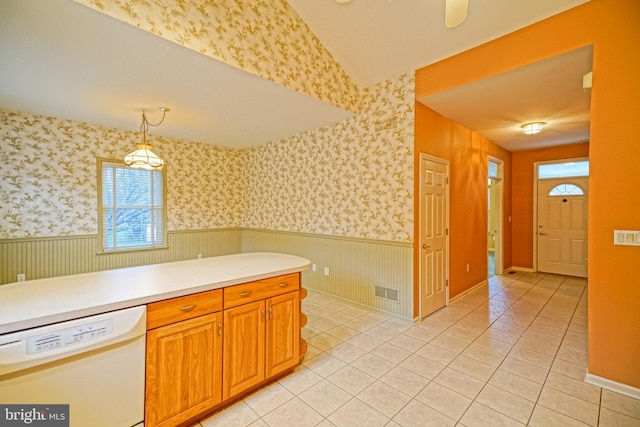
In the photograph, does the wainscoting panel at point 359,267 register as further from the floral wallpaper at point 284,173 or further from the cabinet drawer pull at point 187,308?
the cabinet drawer pull at point 187,308

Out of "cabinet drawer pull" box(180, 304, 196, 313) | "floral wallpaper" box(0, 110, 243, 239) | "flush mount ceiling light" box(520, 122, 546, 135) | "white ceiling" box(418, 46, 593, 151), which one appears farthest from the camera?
"flush mount ceiling light" box(520, 122, 546, 135)

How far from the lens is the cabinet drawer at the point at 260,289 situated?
5.95 ft

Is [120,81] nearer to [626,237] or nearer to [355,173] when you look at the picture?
[355,173]

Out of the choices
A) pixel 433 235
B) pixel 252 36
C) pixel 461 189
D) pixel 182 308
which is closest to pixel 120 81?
pixel 252 36

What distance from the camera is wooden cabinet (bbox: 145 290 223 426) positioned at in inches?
59.2

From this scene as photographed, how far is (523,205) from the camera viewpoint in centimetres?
581

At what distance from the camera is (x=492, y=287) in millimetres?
4676

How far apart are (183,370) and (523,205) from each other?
22.1 ft

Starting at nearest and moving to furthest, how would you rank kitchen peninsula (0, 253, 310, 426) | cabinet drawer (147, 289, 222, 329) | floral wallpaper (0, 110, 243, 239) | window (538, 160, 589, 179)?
kitchen peninsula (0, 253, 310, 426) < cabinet drawer (147, 289, 222, 329) < floral wallpaper (0, 110, 243, 239) < window (538, 160, 589, 179)

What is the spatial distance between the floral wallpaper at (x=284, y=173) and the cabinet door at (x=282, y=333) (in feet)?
5.58

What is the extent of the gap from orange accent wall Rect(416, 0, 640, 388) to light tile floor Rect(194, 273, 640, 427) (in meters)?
0.38

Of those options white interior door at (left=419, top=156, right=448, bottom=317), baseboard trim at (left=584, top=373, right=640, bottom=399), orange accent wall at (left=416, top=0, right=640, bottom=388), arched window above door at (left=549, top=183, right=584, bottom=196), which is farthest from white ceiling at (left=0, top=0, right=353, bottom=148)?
arched window above door at (left=549, top=183, right=584, bottom=196)

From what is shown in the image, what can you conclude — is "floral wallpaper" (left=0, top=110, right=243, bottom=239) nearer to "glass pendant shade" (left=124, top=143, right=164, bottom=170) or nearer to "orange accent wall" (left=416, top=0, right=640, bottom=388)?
"glass pendant shade" (left=124, top=143, right=164, bottom=170)

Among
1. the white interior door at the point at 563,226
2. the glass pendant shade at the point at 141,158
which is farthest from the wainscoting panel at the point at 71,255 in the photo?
the white interior door at the point at 563,226
